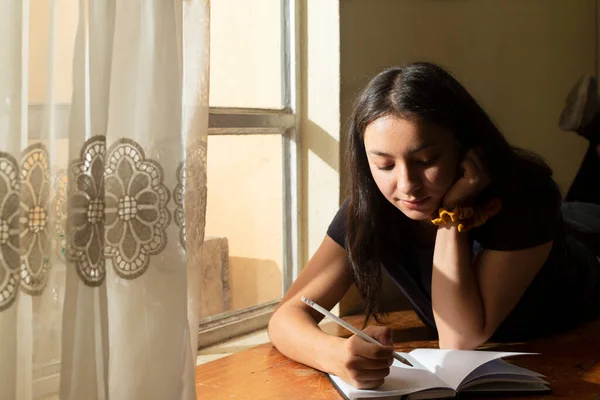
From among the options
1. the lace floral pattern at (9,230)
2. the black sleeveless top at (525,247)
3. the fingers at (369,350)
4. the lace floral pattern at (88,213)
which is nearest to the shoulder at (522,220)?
the black sleeveless top at (525,247)

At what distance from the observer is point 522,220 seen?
1.51 meters

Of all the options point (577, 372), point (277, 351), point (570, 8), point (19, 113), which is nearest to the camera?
point (19, 113)

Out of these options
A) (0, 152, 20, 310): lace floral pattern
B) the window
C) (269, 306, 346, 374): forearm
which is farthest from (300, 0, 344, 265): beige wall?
(0, 152, 20, 310): lace floral pattern

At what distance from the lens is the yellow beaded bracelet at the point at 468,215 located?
58.2 inches

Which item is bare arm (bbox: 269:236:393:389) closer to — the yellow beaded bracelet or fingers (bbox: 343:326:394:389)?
fingers (bbox: 343:326:394:389)

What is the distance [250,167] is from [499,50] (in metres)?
1.15

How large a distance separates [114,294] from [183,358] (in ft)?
0.48

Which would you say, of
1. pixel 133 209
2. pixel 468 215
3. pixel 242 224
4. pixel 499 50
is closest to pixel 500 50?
pixel 499 50

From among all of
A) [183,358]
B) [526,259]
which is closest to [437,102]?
[526,259]

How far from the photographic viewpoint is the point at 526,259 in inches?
59.2

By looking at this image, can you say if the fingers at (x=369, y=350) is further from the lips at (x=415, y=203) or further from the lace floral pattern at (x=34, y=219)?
the lace floral pattern at (x=34, y=219)

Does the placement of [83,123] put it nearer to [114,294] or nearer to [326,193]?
[114,294]

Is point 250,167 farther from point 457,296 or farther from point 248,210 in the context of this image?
point 457,296

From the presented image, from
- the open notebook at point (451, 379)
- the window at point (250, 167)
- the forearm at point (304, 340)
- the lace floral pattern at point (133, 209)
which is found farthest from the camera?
the window at point (250, 167)
